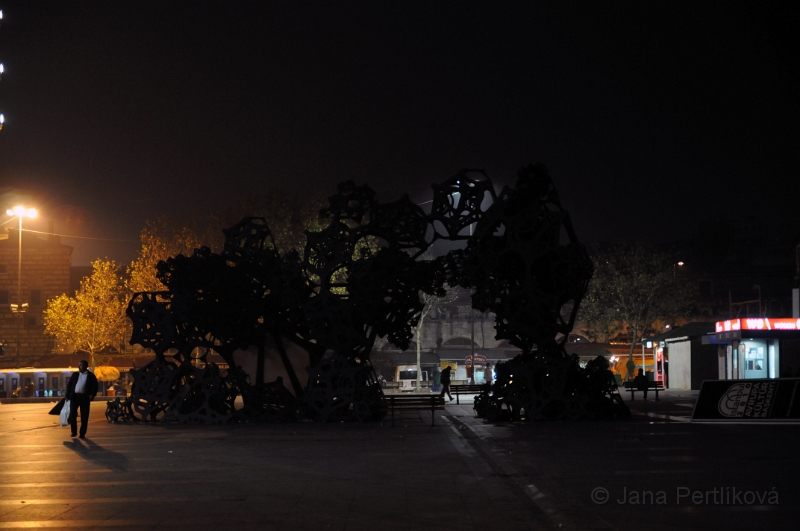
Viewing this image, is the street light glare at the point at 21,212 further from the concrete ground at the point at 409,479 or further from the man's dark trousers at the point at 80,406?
the man's dark trousers at the point at 80,406

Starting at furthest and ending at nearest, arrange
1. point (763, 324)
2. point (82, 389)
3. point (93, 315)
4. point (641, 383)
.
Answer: point (93, 315), point (641, 383), point (763, 324), point (82, 389)

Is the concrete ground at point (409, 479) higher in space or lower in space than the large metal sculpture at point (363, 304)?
lower

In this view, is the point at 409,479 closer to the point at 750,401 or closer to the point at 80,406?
the point at 80,406

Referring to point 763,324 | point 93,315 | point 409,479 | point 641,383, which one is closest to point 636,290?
point 763,324

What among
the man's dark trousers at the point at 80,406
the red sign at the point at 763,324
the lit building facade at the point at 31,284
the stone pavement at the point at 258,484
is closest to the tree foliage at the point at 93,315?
the lit building facade at the point at 31,284

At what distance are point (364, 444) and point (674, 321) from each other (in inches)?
1816

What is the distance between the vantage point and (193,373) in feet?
74.2

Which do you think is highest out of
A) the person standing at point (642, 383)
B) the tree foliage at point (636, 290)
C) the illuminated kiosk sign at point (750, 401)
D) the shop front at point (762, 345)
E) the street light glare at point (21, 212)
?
the street light glare at point (21, 212)

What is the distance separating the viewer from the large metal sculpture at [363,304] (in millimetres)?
21688

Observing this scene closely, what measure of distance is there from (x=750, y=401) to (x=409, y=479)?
10.9m

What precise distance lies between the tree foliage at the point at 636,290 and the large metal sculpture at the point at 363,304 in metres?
34.7

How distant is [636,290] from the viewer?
56688 millimetres

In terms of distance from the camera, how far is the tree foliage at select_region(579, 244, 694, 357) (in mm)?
56469

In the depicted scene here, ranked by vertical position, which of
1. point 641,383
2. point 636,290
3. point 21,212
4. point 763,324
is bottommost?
point 641,383
